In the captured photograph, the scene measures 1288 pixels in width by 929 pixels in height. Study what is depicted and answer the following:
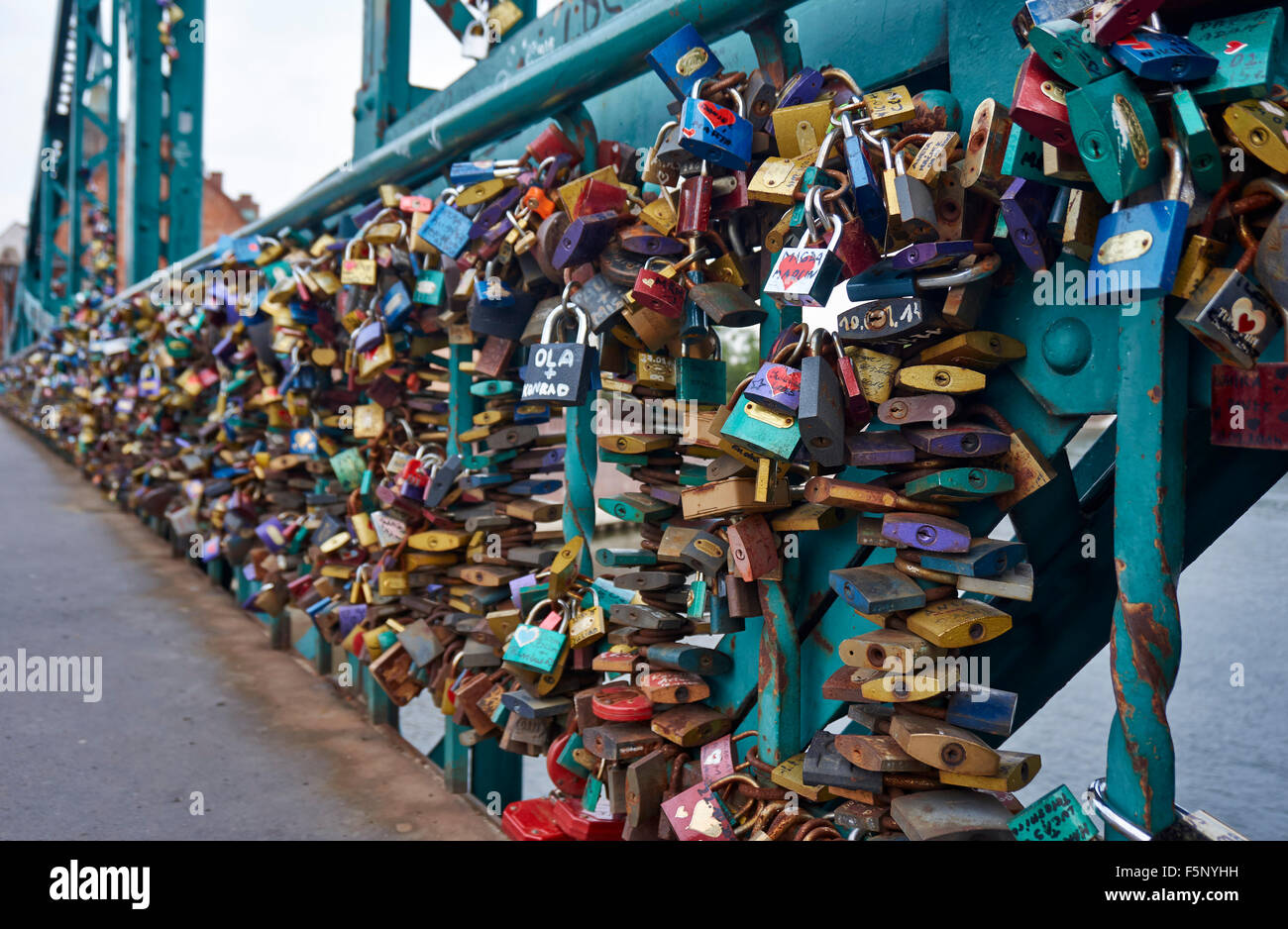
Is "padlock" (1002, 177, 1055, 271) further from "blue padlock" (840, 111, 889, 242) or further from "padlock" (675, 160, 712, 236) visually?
"padlock" (675, 160, 712, 236)

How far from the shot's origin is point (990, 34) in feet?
4.04

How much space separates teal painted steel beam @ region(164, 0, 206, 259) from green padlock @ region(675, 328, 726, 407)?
29.8 feet

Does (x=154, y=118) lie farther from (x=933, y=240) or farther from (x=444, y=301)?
(x=933, y=240)

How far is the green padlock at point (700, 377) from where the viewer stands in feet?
5.49

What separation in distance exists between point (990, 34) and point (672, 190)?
21.3 inches

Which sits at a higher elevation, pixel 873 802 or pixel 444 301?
pixel 444 301

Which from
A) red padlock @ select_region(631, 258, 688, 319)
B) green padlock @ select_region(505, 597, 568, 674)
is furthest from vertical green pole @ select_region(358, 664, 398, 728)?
red padlock @ select_region(631, 258, 688, 319)

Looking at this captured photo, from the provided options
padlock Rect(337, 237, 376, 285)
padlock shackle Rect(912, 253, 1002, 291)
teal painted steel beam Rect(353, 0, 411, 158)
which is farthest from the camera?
teal painted steel beam Rect(353, 0, 411, 158)

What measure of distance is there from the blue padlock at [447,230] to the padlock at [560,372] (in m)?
0.60

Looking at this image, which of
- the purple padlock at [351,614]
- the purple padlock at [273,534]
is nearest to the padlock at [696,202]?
the purple padlock at [351,614]

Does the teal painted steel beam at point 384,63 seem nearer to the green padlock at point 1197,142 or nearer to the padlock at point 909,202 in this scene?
the padlock at point 909,202

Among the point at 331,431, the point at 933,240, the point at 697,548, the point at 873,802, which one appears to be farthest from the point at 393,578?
the point at 933,240

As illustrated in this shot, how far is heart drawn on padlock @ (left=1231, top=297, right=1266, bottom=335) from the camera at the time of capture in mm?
917

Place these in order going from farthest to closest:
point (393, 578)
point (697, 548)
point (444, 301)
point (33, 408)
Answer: point (33, 408)
point (393, 578)
point (444, 301)
point (697, 548)
